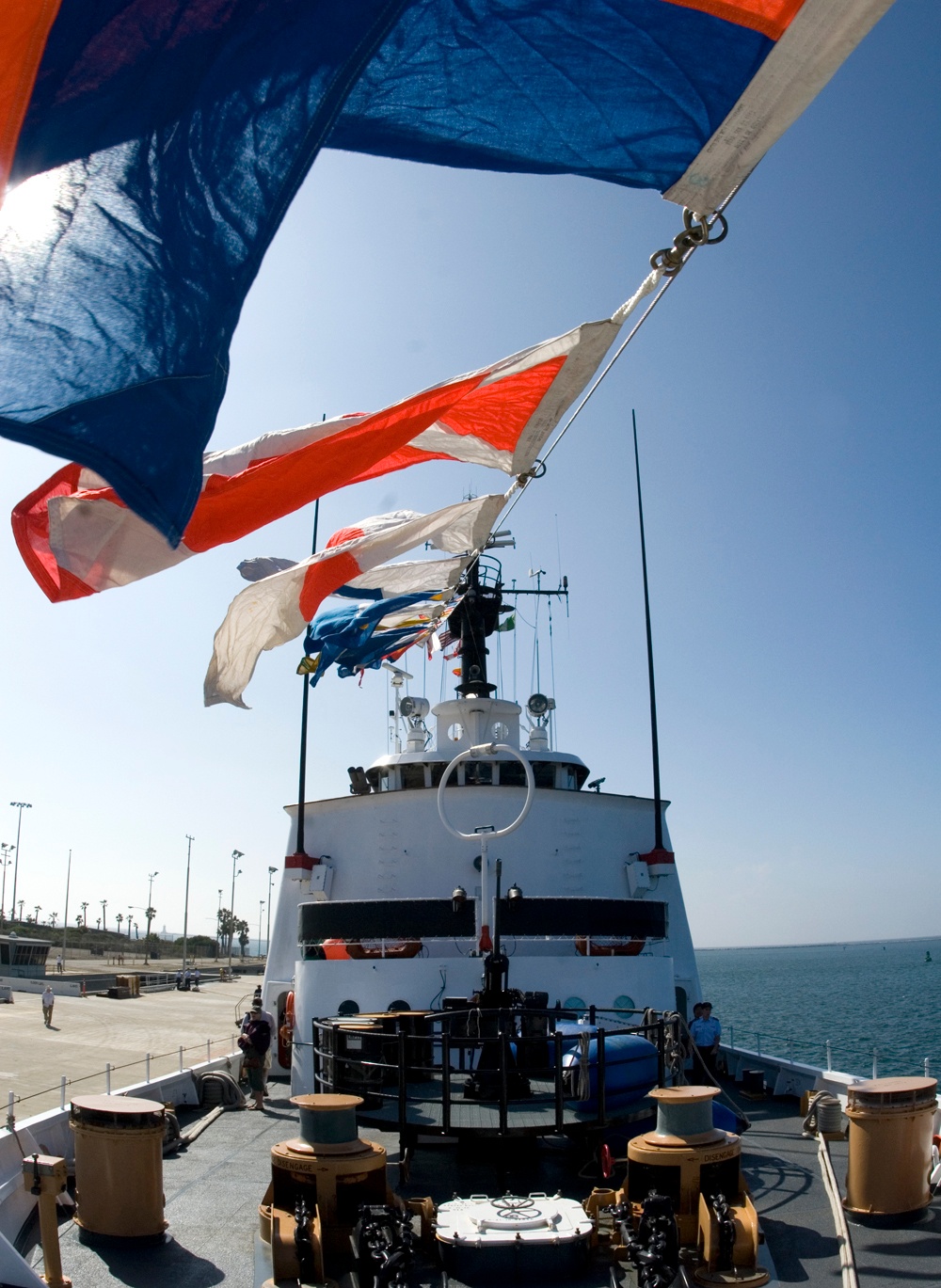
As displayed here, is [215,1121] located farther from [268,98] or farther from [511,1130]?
[268,98]

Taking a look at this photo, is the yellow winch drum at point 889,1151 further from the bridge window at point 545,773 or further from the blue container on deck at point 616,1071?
the bridge window at point 545,773

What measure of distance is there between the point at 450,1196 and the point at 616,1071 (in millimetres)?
2013

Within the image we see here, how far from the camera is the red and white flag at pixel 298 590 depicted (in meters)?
10.5

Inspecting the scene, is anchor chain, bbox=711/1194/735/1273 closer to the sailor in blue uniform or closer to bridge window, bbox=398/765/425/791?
the sailor in blue uniform

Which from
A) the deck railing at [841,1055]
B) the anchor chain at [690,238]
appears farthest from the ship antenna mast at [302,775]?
the deck railing at [841,1055]

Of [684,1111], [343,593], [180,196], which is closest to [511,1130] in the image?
[684,1111]

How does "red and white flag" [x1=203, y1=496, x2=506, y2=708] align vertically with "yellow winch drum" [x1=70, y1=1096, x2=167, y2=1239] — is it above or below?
above

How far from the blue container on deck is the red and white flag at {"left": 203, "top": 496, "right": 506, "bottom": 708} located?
5.04 meters

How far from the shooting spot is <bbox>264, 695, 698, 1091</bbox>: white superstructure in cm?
1357

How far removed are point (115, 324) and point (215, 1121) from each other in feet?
38.9

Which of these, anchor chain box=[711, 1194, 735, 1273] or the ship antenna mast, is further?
the ship antenna mast

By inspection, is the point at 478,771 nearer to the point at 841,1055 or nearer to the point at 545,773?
the point at 545,773

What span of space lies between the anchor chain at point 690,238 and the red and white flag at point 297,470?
2.89ft

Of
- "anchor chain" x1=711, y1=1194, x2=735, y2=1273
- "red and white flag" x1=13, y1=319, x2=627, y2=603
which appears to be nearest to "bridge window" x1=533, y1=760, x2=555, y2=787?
"red and white flag" x1=13, y1=319, x2=627, y2=603
